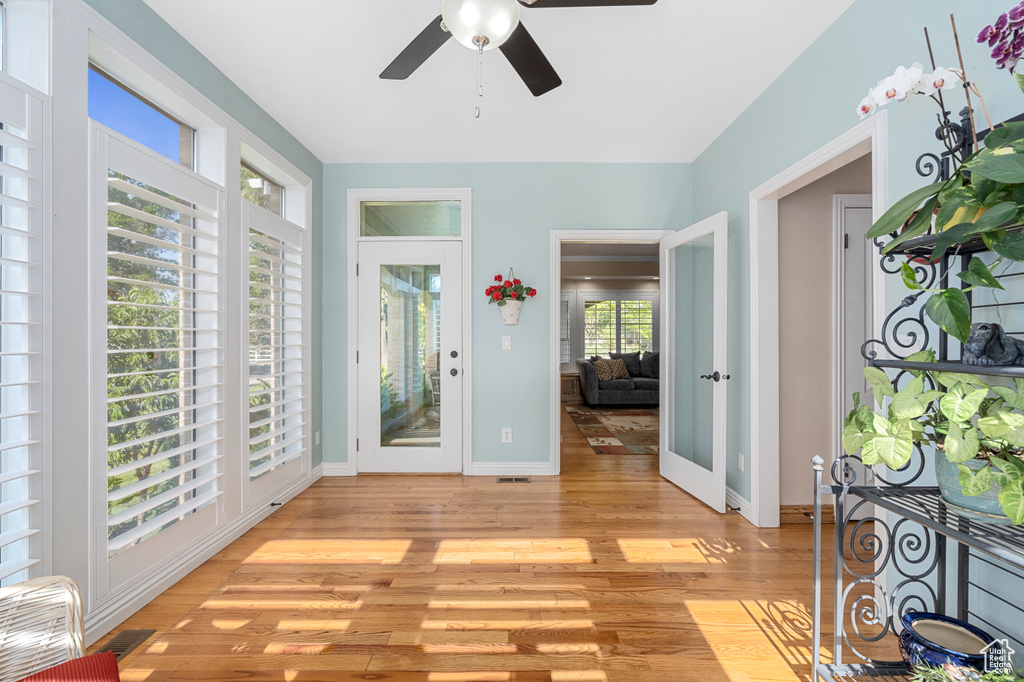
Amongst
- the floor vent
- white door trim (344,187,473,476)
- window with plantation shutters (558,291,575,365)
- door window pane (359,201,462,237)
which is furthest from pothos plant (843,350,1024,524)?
window with plantation shutters (558,291,575,365)

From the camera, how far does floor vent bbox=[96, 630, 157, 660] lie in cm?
174

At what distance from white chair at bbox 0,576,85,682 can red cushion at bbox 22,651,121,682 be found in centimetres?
8

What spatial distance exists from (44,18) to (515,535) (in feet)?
9.92

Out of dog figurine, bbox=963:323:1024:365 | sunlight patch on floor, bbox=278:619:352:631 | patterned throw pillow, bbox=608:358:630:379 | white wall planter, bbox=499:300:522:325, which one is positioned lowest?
sunlight patch on floor, bbox=278:619:352:631

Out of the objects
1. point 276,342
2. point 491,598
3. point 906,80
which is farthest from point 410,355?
point 906,80

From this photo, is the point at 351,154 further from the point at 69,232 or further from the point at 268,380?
the point at 69,232

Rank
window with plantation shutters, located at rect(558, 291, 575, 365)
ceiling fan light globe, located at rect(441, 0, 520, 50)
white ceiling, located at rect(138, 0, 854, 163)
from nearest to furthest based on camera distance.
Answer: ceiling fan light globe, located at rect(441, 0, 520, 50)
white ceiling, located at rect(138, 0, 854, 163)
window with plantation shutters, located at rect(558, 291, 575, 365)

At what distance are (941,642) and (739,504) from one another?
178cm

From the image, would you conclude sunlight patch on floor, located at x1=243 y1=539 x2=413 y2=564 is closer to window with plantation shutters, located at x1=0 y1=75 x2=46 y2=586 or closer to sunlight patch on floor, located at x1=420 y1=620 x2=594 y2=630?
sunlight patch on floor, located at x1=420 y1=620 x2=594 y2=630

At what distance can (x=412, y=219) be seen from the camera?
399 centimetres

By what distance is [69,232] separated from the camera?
171 centimetres

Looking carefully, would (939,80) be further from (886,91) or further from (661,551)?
(661,551)

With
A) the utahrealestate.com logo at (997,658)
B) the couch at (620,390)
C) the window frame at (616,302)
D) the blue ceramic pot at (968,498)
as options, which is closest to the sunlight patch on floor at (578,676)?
the utahrealestate.com logo at (997,658)

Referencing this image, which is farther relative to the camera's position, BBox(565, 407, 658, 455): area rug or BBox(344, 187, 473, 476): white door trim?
BBox(565, 407, 658, 455): area rug
